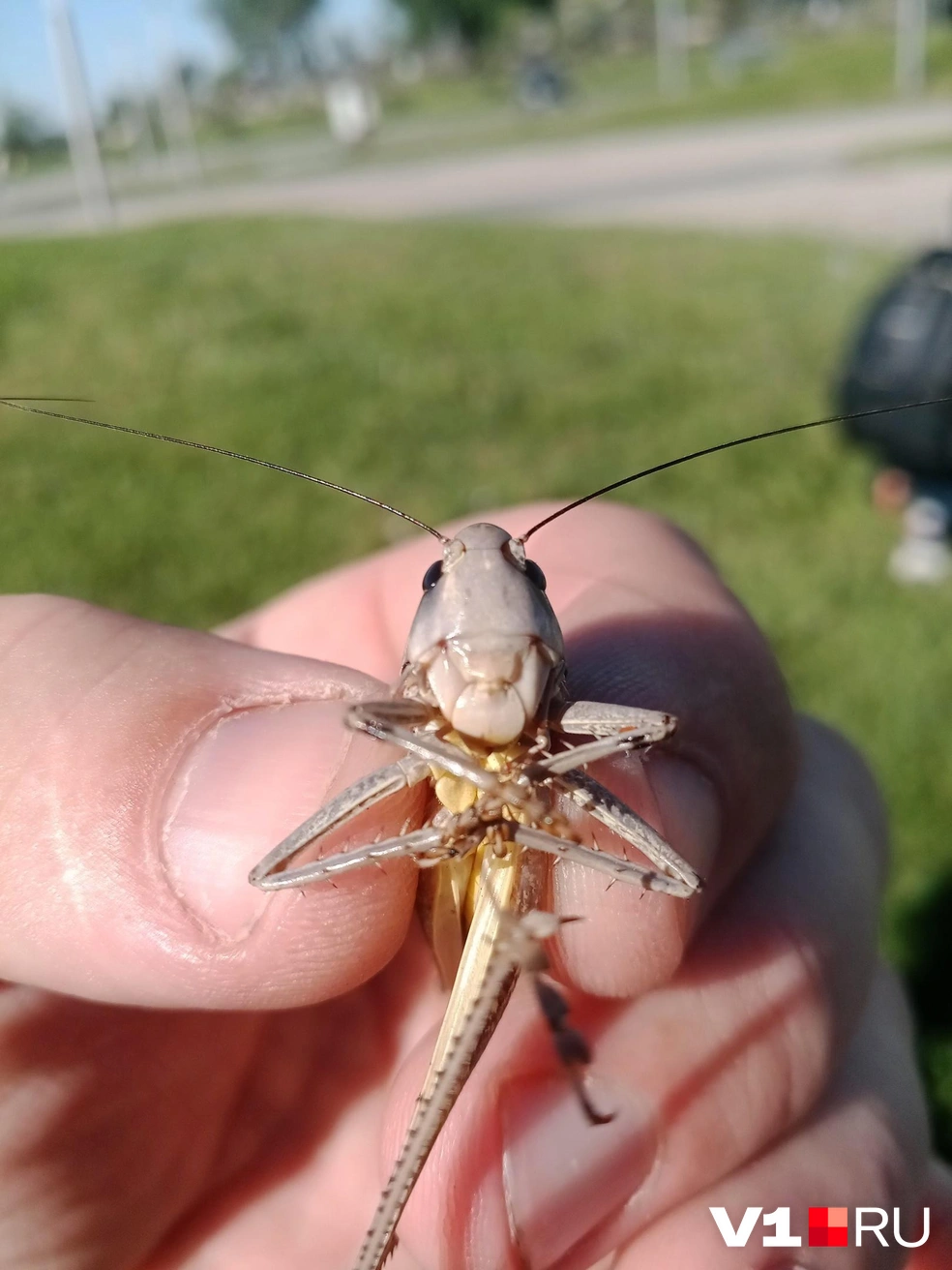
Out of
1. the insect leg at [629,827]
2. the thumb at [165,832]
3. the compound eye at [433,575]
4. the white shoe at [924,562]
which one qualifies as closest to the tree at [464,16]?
the white shoe at [924,562]

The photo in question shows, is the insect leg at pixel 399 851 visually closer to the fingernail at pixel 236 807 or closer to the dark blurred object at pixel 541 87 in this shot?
the fingernail at pixel 236 807

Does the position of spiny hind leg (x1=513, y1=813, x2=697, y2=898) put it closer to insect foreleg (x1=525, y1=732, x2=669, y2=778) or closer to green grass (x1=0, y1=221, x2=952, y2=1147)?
insect foreleg (x1=525, y1=732, x2=669, y2=778)

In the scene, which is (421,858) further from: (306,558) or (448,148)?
(448,148)

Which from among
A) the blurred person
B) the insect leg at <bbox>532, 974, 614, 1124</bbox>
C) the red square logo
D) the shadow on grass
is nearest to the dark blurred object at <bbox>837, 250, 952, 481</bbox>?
the blurred person

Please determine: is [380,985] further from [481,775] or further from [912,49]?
[912,49]

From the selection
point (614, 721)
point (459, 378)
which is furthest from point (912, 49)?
point (614, 721)
